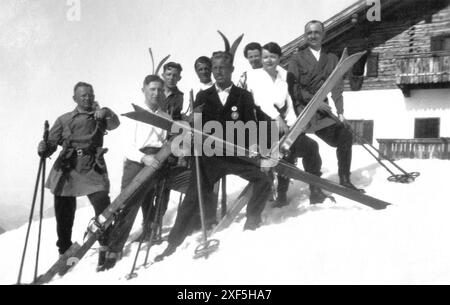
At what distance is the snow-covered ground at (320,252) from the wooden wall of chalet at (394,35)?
403 inches

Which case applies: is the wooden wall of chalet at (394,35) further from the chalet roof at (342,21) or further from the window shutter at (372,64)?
the chalet roof at (342,21)

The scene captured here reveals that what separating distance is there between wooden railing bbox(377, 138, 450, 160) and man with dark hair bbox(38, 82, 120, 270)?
9846mm

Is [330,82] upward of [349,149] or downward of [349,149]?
upward

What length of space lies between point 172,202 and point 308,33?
3735 mm

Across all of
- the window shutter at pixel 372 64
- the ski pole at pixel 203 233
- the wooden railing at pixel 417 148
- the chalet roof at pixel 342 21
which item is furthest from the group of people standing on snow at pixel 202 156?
the window shutter at pixel 372 64

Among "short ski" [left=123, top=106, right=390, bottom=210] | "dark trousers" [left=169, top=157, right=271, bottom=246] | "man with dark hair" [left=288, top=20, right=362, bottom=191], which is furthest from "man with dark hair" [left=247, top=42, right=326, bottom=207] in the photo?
"dark trousers" [left=169, top=157, right=271, bottom=246]

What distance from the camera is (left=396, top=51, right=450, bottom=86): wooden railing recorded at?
13891 millimetres

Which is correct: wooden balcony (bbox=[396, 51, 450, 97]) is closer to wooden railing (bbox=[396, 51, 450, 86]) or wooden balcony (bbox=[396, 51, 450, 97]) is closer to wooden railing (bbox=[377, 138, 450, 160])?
wooden railing (bbox=[396, 51, 450, 86])

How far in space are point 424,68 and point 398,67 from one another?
77 cm

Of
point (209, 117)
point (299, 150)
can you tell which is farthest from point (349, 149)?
point (209, 117)

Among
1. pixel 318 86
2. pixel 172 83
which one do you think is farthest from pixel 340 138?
pixel 172 83

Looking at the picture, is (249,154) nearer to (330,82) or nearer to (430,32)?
(330,82)

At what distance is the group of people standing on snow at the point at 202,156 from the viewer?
179 inches
